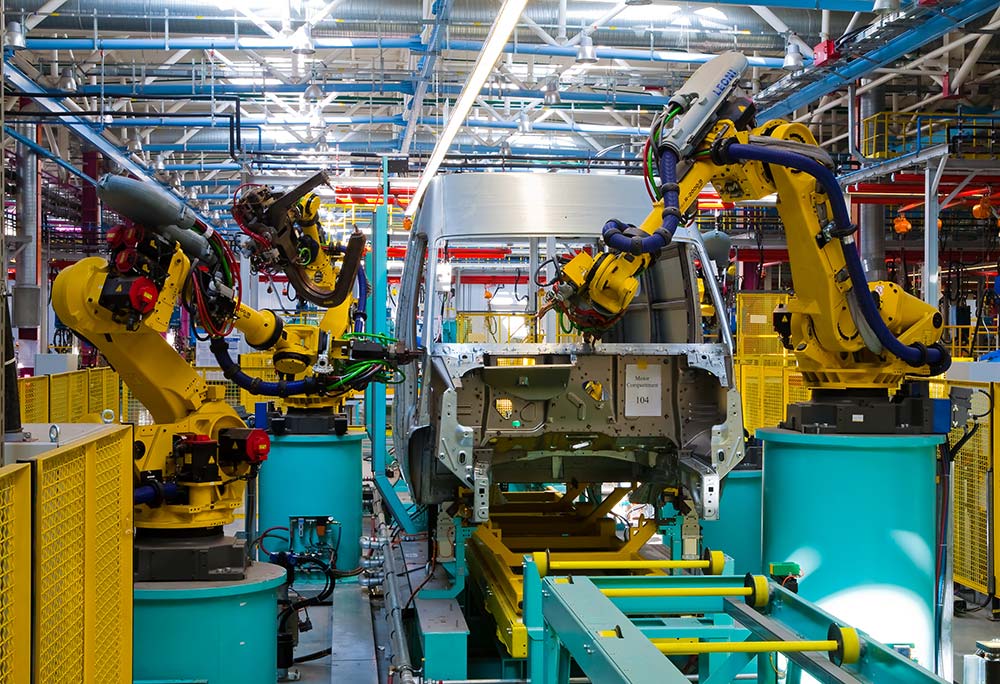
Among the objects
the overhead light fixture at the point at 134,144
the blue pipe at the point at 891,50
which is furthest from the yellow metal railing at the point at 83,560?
the overhead light fixture at the point at 134,144

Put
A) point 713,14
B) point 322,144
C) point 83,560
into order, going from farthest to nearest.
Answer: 1. point 322,144
2. point 713,14
3. point 83,560

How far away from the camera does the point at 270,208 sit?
7.78 metres

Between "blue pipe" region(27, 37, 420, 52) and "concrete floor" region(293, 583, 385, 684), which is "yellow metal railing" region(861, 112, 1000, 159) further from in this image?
"concrete floor" region(293, 583, 385, 684)

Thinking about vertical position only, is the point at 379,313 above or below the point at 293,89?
below

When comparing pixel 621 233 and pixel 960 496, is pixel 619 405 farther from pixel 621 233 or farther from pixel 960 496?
pixel 960 496

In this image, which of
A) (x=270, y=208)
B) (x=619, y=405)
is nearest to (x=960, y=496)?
(x=619, y=405)

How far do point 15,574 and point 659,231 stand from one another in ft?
12.5

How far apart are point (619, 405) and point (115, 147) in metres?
11.0

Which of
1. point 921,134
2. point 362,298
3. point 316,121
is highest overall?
point 921,134

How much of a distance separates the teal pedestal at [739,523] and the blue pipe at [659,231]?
3.10m

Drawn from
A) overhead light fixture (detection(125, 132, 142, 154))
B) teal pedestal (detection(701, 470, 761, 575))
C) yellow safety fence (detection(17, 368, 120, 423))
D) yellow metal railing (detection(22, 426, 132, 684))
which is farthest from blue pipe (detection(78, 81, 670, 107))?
yellow metal railing (detection(22, 426, 132, 684))

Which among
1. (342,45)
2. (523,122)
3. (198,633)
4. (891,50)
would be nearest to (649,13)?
(523,122)

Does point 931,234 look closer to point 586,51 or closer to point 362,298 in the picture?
point 586,51

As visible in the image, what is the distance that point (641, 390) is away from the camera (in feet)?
20.2
